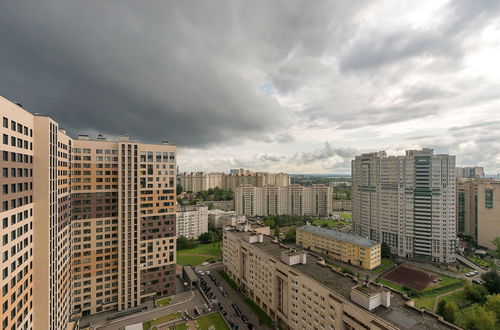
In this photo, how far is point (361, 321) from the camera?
2716 centimetres

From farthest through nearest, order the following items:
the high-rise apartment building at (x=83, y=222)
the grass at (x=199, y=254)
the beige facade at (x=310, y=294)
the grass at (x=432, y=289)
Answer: the grass at (x=199, y=254) < the grass at (x=432, y=289) < the beige facade at (x=310, y=294) < the high-rise apartment building at (x=83, y=222)

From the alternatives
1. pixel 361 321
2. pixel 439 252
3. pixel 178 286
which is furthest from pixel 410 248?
pixel 178 286

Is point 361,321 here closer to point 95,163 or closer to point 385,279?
point 385,279

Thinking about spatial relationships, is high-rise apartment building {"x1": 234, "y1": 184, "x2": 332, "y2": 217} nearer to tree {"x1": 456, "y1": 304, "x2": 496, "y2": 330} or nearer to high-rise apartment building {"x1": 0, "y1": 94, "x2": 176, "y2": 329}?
high-rise apartment building {"x1": 0, "y1": 94, "x2": 176, "y2": 329}

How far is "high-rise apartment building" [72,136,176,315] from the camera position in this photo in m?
43.6

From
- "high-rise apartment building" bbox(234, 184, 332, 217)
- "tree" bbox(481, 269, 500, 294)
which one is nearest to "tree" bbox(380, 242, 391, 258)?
"tree" bbox(481, 269, 500, 294)

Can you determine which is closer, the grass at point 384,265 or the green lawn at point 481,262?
the grass at point 384,265

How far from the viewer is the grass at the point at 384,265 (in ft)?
222

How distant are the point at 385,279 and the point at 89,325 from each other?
2774 inches

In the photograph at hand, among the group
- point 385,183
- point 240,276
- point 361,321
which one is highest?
point 385,183

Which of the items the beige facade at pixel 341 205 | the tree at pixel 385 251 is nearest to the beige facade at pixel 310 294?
the tree at pixel 385 251

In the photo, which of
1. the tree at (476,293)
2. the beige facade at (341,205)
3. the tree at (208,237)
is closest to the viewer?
the tree at (476,293)

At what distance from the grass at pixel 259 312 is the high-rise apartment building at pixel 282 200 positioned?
3427 inches

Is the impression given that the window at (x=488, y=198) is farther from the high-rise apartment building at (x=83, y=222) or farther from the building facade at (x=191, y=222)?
the high-rise apartment building at (x=83, y=222)
